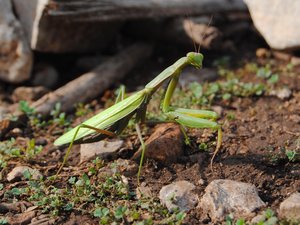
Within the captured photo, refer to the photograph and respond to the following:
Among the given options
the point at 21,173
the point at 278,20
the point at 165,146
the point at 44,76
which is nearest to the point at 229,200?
the point at 165,146

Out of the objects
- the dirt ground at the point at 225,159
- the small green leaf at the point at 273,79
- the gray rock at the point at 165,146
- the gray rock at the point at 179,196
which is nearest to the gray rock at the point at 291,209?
Result: the dirt ground at the point at 225,159

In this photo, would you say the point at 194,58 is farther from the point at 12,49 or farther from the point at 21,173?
the point at 12,49

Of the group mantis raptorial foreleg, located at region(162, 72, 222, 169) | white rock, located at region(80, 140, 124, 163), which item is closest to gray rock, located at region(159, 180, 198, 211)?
mantis raptorial foreleg, located at region(162, 72, 222, 169)

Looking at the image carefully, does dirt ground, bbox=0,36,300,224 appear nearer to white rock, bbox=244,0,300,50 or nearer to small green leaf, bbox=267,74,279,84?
small green leaf, bbox=267,74,279,84

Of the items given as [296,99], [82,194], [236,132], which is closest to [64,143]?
[82,194]

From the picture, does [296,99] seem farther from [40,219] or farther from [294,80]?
[40,219]

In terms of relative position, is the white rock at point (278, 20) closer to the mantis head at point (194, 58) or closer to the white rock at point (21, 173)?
the mantis head at point (194, 58)
